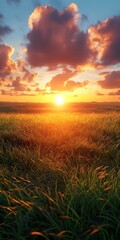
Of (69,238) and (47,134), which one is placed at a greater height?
(47,134)

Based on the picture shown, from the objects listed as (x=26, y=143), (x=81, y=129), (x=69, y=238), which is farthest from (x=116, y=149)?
(x=69, y=238)

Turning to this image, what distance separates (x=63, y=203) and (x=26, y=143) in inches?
163

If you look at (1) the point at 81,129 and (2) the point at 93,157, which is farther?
(1) the point at 81,129

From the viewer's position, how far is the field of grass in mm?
3391

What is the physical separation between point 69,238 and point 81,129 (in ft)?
19.1

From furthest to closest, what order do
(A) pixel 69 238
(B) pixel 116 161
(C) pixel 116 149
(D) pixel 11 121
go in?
1. (D) pixel 11 121
2. (C) pixel 116 149
3. (B) pixel 116 161
4. (A) pixel 69 238

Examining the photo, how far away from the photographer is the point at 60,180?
16.7ft

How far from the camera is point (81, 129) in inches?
352

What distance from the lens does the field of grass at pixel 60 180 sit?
11.1ft

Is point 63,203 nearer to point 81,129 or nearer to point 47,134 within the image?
point 47,134

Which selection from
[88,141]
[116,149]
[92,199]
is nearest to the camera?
[92,199]

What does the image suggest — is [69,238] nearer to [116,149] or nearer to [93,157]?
[93,157]

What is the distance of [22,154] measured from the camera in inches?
260

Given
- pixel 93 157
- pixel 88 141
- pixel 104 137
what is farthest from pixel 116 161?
pixel 104 137
